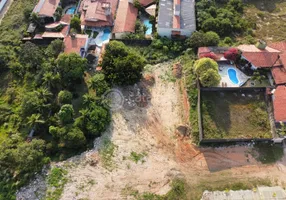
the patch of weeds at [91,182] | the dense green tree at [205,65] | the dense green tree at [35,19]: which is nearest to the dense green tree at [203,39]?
the dense green tree at [205,65]

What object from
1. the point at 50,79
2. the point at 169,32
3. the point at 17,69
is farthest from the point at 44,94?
the point at 169,32

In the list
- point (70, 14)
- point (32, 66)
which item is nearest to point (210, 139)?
point (32, 66)

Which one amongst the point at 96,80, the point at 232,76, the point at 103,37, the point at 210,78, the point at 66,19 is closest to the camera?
the point at 210,78

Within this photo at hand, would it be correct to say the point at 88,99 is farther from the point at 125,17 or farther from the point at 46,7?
the point at 46,7

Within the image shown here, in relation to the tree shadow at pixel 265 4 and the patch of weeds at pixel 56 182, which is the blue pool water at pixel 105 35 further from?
the tree shadow at pixel 265 4

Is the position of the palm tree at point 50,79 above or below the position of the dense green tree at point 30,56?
below

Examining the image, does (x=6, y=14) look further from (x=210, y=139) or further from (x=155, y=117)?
(x=210, y=139)

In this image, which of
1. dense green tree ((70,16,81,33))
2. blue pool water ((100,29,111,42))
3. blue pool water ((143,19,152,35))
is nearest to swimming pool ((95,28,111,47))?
blue pool water ((100,29,111,42))
